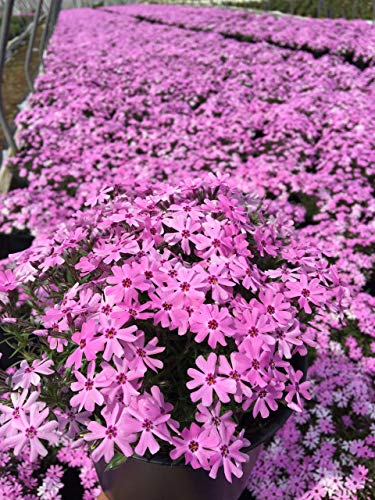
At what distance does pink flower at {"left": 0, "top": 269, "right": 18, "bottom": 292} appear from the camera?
1693mm

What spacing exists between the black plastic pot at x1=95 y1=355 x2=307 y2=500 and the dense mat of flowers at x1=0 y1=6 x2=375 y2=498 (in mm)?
681

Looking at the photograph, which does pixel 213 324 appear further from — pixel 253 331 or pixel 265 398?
pixel 265 398

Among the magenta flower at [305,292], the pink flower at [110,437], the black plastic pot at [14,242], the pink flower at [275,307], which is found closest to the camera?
the pink flower at [110,437]

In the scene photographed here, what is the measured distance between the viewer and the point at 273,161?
18.2ft

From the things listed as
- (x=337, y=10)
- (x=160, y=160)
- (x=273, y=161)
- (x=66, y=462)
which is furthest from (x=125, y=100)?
(x=337, y=10)

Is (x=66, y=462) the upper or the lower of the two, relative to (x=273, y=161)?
lower

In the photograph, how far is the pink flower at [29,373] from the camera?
4.99 ft

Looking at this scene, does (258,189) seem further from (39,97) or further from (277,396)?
(39,97)

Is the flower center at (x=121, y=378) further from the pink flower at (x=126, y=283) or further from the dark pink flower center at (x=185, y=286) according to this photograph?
the dark pink flower center at (x=185, y=286)

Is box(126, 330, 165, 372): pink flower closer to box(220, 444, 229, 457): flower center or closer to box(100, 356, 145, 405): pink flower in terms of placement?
box(100, 356, 145, 405): pink flower

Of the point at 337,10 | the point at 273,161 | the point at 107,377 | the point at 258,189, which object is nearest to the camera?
the point at 107,377

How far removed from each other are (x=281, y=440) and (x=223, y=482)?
3.47 ft

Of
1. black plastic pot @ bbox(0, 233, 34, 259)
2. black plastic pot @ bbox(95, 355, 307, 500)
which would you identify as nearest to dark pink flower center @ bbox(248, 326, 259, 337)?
black plastic pot @ bbox(95, 355, 307, 500)

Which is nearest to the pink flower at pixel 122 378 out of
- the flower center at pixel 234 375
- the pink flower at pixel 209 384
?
the pink flower at pixel 209 384
